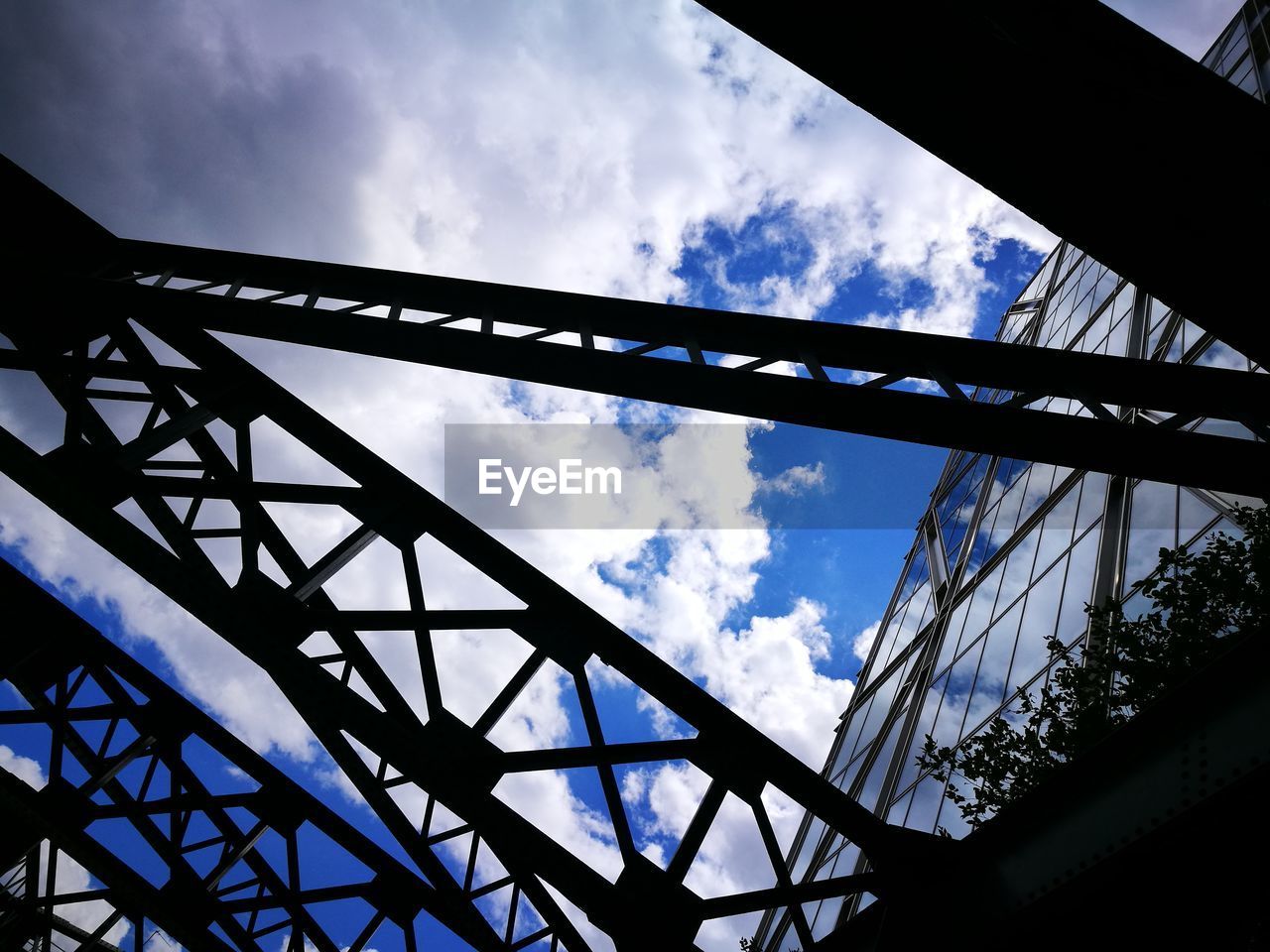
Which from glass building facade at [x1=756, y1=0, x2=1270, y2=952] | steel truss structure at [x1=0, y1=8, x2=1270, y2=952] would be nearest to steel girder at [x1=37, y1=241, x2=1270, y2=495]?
steel truss structure at [x1=0, y1=8, x2=1270, y2=952]

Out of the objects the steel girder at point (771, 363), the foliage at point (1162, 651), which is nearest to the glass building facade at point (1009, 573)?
the foliage at point (1162, 651)

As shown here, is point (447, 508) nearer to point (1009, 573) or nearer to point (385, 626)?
point (385, 626)

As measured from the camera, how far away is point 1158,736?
3.03 meters

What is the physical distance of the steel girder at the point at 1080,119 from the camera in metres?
3.12

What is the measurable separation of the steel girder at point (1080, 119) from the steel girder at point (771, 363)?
0.74 m

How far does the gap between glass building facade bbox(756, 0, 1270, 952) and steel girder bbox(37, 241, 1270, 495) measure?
3.90m

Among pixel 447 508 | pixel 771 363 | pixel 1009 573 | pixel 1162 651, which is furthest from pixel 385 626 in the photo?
pixel 1009 573

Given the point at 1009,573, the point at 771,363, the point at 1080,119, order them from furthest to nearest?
the point at 1009,573
the point at 771,363
the point at 1080,119

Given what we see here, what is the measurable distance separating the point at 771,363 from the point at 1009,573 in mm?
10010

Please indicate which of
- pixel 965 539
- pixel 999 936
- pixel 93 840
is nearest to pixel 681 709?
pixel 999 936

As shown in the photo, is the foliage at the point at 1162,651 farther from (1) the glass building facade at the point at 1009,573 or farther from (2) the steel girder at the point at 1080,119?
(2) the steel girder at the point at 1080,119

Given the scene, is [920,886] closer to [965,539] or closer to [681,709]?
[681,709]

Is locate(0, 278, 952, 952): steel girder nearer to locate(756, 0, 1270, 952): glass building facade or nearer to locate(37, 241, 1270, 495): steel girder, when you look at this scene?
locate(37, 241, 1270, 495): steel girder

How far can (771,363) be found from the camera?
16.5ft
